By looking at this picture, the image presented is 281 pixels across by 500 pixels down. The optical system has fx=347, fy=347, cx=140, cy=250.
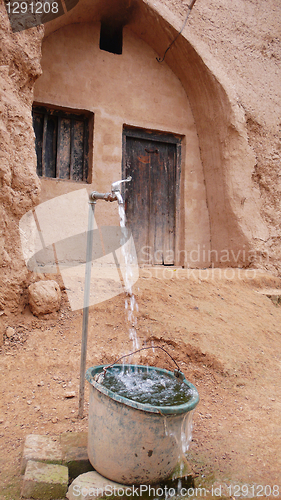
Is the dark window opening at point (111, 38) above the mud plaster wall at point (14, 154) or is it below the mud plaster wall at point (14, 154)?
above

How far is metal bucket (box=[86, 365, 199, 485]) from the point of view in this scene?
5.02ft

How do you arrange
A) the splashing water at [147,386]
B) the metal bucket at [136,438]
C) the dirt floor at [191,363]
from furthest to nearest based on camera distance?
the dirt floor at [191,363]
the splashing water at [147,386]
the metal bucket at [136,438]

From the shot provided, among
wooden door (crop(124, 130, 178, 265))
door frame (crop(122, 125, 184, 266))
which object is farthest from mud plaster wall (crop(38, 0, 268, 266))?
wooden door (crop(124, 130, 178, 265))

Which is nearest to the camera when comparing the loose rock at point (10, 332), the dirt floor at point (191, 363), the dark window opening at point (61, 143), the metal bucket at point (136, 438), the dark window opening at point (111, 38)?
the metal bucket at point (136, 438)

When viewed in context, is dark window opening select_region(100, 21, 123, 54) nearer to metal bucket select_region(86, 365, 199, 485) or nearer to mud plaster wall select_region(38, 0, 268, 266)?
mud plaster wall select_region(38, 0, 268, 266)

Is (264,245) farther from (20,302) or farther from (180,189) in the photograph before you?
(20,302)

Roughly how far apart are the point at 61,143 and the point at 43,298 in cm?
279

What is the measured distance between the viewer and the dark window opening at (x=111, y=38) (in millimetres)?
5320

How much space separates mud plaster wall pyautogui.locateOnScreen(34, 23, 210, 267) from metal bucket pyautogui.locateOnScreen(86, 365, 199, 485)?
11.6 ft

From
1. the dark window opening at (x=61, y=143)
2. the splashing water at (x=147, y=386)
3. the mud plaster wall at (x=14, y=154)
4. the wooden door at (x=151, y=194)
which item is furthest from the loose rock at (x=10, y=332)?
the wooden door at (x=151, y=194)

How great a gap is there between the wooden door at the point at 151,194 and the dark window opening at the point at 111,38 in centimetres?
141

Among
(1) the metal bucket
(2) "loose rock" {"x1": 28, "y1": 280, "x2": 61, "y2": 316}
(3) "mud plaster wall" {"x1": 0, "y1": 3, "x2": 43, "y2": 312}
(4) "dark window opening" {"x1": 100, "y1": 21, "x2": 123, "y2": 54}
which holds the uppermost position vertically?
(4) "dark window opening" {"x1": 100, "y1": 21, "x2": 123, "y2": 54}

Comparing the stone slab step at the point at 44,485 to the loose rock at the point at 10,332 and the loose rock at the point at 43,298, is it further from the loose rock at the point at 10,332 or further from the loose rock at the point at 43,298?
the loose rock at the point at 43,298

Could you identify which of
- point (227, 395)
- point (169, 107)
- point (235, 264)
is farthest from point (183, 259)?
point (227, 395)
